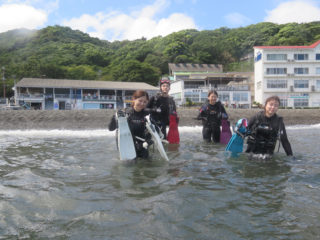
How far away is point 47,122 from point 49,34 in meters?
111

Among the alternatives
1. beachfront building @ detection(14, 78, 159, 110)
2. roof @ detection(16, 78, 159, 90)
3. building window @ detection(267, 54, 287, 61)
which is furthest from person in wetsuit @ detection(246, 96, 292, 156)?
building window @ detection(267, 54, 287, 61)

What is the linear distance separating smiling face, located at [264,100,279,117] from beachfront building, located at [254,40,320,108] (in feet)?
136

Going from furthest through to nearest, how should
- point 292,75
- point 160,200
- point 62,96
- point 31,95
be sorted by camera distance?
point 292,75 → point 62,96 → point 31,95 → point 160,200

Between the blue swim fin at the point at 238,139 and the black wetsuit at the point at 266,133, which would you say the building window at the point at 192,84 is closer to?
the blue swim fin at the point at 238,139

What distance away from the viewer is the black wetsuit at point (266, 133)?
4902 mm

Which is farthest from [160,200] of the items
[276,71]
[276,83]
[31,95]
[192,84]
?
[276,71]

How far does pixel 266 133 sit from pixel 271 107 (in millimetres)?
580

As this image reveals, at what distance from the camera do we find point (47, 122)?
1772 cm

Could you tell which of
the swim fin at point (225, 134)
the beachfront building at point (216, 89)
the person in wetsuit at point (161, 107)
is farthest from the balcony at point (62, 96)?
the swim fin at point (225, 134)

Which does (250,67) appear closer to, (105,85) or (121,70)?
(121,70)

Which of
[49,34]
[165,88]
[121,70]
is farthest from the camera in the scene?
[49,34]

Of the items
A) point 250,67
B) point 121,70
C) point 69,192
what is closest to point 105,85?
point 121,70

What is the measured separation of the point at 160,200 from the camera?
9.76 ft

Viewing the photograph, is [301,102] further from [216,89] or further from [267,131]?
[267,131]
